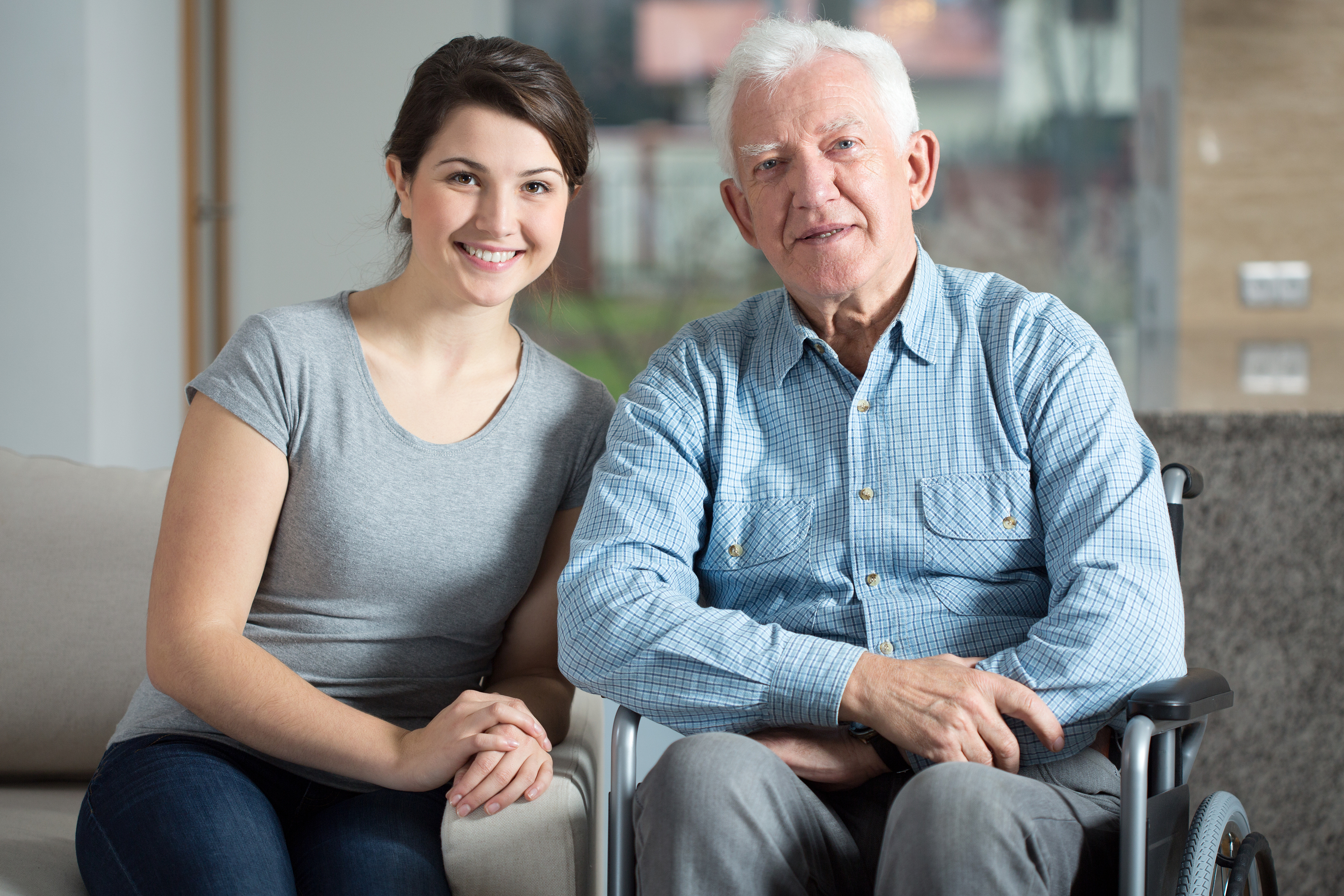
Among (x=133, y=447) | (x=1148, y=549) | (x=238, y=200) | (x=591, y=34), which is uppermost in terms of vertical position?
(x=591, y=34)

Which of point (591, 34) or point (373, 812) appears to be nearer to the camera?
point (373, 812)

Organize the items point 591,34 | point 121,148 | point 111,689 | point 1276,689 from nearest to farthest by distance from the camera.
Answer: point 111,689, point 1276,689, point 121,148, point 591,34

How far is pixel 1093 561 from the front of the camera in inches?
51.0

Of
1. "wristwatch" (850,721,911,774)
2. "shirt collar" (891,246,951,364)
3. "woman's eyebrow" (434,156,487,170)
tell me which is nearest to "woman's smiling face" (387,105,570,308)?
"woman's eyebrow" (434,156,487,170)

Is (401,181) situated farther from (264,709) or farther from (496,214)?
(264,709)

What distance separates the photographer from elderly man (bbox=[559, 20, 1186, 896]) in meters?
1.18

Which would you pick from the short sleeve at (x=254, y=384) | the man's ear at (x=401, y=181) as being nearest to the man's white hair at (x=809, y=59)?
the man's ear at (x=401, y=181)

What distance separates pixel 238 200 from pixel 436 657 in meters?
3.64

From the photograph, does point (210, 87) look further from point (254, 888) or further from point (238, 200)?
point (254, 888)

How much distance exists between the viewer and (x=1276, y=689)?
1821 millimetres

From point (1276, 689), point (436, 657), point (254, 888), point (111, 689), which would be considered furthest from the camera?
point (1276, 689)

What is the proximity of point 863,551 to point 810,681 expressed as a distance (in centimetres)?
22

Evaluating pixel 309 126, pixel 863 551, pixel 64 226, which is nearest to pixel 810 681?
pixel 863 551

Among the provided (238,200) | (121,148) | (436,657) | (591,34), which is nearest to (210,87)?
(238,200)
